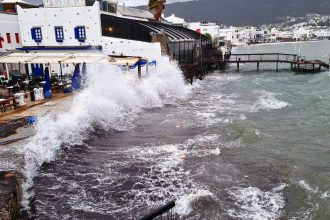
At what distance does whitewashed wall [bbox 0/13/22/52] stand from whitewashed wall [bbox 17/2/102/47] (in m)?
0.63

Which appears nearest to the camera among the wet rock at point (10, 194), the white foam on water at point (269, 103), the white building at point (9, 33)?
the wet rock at point (10, 194)

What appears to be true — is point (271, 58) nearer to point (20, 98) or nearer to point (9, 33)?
point (9, 33)

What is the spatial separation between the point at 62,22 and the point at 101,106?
14.6 m

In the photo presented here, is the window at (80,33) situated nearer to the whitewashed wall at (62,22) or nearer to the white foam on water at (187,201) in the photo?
the whitewashed wall at (62,22)

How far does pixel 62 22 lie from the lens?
3006 centimetres

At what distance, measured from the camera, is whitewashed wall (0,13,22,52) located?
29.4 meters

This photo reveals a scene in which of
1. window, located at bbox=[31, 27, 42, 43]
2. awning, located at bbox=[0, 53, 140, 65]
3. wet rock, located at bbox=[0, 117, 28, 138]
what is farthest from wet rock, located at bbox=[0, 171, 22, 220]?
window, located at bbox=[31, 27, 42, 43]

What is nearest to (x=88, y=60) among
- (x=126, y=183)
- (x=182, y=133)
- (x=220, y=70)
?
(x=182, y=133)

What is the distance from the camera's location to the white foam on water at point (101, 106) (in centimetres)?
1208

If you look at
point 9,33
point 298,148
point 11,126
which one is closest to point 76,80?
point 11,126

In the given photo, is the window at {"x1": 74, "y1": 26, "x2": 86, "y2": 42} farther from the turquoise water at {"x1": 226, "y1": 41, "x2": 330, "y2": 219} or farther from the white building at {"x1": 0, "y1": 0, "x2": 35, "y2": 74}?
the turquoise water at {"x1": 226, "y1": 41, "x2": 330, "y2": 219}

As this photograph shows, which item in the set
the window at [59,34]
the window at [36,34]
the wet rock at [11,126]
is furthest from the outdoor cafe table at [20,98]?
the window at [36,34]

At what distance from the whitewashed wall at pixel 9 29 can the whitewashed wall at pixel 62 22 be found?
63 cm

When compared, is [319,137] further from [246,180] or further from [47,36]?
Result: [47,36]
